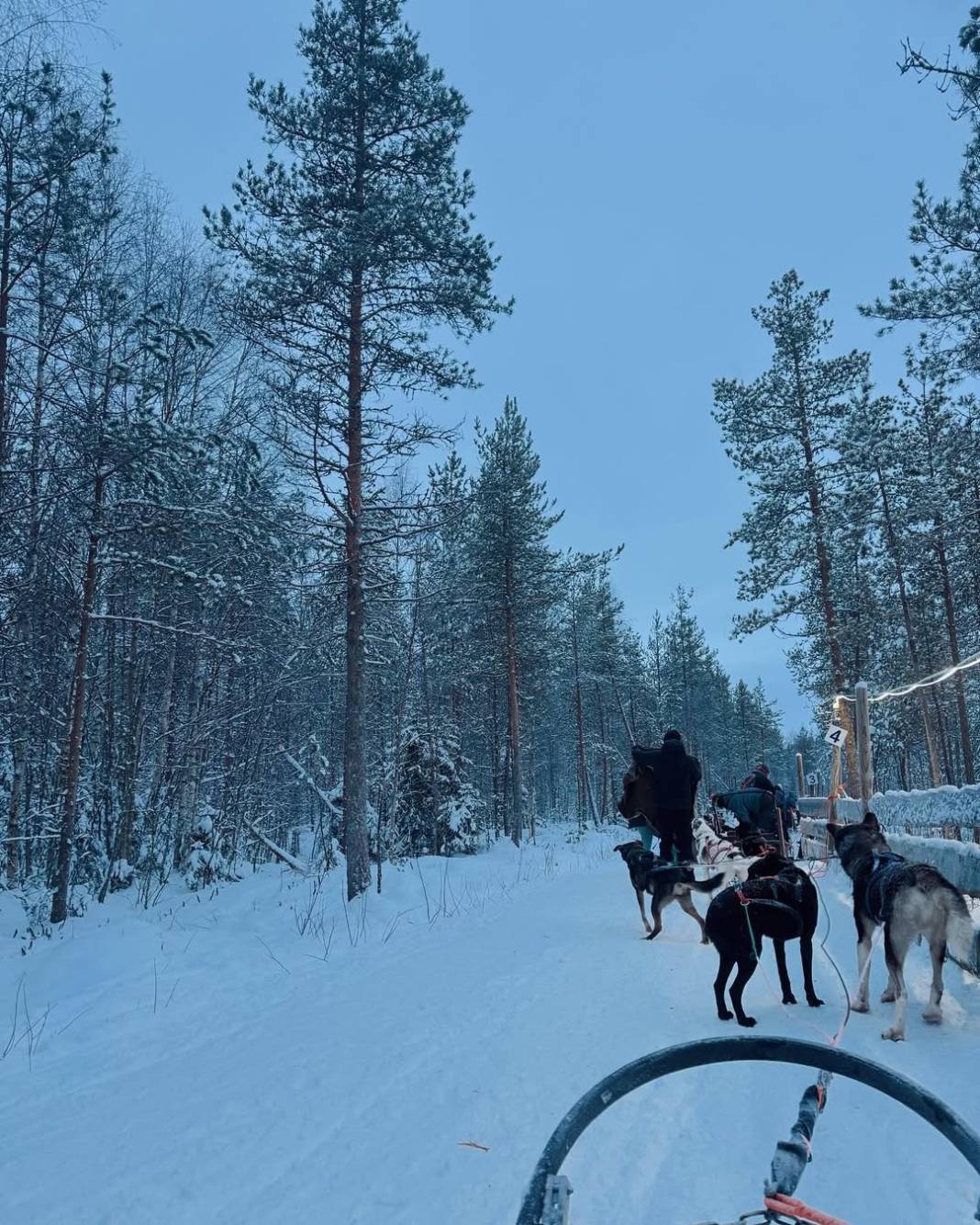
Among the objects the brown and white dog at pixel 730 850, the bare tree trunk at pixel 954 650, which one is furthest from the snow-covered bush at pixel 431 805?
the bare tree trunk at pixel 954 650

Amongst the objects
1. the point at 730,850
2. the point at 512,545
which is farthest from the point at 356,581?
the point at 512,545

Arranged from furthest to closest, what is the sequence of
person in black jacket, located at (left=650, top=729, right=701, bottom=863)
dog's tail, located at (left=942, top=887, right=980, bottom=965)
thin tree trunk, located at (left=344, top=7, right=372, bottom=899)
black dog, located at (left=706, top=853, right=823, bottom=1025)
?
thin tree trunk, located at (left=344, top=7, right=372, bottom=899) < person in black jacket, located at (left=650, top=729, right=701, bottom=863) < black dog, located at (left=706, top=853, right=823, bottom=1025) < dog's tail, located at (left=942, top=887, right=980, bottom=965)

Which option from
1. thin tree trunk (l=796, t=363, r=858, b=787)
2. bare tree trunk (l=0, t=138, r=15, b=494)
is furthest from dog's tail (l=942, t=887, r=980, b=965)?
thin tree trunk (l=796, t=363, r=858, b=787)

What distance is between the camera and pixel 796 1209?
1312mm

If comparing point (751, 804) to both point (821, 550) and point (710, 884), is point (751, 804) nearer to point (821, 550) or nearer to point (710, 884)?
point (710, 884)

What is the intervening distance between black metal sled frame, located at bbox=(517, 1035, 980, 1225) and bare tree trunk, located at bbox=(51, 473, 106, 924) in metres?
8.76

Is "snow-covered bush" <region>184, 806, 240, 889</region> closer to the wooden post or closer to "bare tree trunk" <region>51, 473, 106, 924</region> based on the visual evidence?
"bare tree trunk" <region>51, 473, 106, 924</region>

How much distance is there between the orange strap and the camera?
50.6 inches

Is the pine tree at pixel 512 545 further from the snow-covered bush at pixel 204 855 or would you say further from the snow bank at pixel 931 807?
the snow bank at pixel 931 807

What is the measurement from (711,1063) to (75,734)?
31.2 ft

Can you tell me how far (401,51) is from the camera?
41.0 feet

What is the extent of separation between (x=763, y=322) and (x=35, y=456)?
2381 centimetres

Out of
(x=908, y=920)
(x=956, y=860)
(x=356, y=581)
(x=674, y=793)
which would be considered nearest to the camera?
(x=908, y=920)

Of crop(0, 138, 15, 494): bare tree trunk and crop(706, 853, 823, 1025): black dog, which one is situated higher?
crop(0, 138, 15, 494): bare tree trunk
